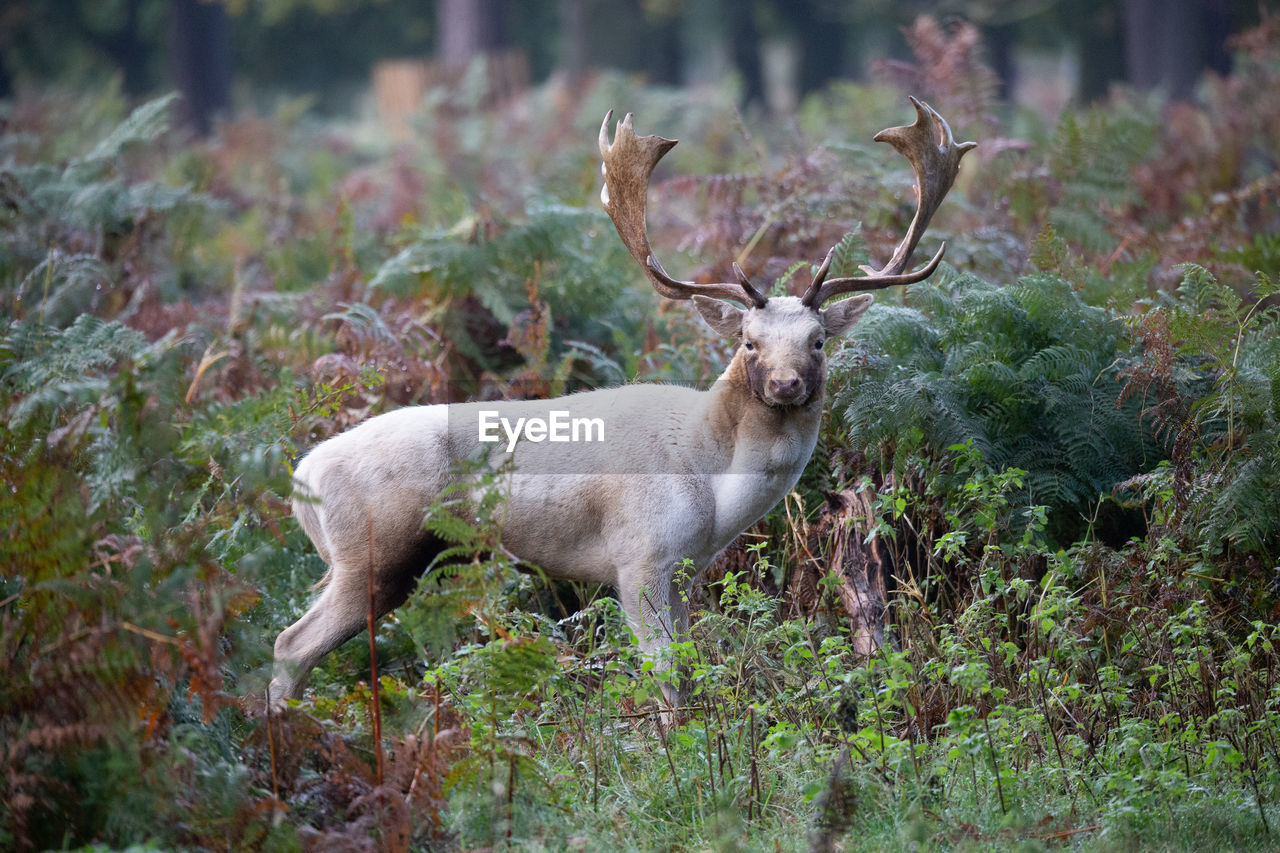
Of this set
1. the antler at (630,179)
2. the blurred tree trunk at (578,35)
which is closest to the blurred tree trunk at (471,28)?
the blurred tree trunk at (578,35)

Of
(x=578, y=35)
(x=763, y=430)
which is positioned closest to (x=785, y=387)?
(x=763, y=430)

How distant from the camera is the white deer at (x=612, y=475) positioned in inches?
182

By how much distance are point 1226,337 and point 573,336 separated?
3740mm

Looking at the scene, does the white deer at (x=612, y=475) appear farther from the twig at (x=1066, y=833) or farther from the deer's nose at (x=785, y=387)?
the twig at (x=1066, y=833)

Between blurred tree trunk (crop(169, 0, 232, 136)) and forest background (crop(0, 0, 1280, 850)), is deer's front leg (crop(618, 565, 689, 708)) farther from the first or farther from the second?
blurred tree trunk (crop(169, 0, 232, 136))

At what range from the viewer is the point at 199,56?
25.9m

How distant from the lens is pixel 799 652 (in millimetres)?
4402

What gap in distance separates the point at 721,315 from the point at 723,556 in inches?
46.4

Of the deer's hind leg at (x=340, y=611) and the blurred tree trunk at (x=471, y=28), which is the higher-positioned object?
the blurred tree trunk at (x=471, y=28)

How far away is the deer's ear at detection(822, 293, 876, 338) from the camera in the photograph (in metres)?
4.82

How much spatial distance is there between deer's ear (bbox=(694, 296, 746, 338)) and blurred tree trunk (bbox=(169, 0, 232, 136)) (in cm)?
2312

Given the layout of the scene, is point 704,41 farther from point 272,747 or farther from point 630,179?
point 272,747

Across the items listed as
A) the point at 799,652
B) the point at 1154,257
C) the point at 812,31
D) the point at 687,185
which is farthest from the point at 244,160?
the point at 812,31

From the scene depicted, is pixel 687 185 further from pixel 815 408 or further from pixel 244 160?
pixel 244 160
